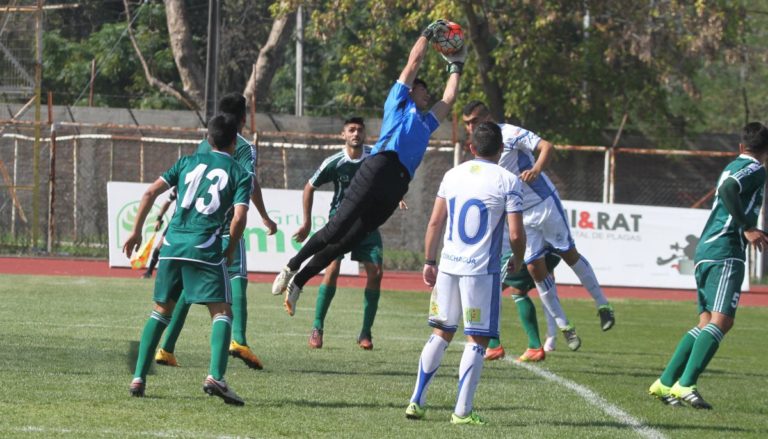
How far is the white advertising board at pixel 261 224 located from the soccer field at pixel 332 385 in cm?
663

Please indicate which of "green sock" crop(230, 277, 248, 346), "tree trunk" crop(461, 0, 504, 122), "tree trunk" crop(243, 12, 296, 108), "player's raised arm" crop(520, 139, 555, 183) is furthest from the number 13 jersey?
"tree trunk" crop(243, 12, 296, 108)

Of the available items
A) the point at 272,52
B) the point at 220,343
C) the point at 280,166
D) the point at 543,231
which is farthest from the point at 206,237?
the point at 272,52

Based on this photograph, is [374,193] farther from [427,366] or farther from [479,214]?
[427,366]

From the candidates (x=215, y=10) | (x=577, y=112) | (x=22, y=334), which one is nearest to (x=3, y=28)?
(x=215, y=10)

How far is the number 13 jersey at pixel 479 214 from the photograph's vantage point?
24.4 ft

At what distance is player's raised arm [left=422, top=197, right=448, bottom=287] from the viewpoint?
7770mm

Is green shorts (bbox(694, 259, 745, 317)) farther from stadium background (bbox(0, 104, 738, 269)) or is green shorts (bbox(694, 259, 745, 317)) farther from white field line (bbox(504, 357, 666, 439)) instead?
stadium background (bbox(0, 104, 738, 269))

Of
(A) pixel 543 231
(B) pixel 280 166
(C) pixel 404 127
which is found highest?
(C) pixel 404 127

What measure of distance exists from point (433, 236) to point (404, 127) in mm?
1286

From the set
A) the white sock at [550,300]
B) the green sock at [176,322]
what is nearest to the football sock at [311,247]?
the green sock at [176,322]

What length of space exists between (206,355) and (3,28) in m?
17.4

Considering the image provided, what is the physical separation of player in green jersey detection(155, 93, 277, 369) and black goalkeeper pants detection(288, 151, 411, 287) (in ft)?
1.92

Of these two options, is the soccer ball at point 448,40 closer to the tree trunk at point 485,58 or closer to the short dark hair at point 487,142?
the short dark hair at point 487,142

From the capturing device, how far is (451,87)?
8961 millimetres
